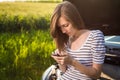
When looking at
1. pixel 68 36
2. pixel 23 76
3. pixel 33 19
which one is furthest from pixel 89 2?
pixel 33 19

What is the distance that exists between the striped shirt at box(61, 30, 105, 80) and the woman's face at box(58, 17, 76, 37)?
10 cm

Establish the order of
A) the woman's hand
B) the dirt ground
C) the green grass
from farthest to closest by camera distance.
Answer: the green grass < the dirt ground < the woman's hand

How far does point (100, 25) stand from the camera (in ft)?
11.0

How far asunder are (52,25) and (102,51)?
0.33m

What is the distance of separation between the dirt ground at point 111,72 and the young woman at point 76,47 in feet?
1.93

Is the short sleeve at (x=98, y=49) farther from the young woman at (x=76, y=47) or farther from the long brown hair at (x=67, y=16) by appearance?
the long brown hair at (x=67, y=16)

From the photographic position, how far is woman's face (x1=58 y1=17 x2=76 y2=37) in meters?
1.91

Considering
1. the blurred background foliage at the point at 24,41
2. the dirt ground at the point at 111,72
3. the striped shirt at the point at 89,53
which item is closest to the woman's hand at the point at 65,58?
the striped shirt at the point at 89,53

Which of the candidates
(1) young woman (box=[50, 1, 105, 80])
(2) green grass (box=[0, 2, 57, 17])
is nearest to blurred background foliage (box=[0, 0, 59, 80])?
(2) green grass (box=[0, 2, 57, 17])

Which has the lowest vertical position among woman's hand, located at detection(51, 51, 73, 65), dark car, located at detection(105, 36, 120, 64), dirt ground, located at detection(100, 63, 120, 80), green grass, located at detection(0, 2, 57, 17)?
dirt ground, located at detection(100, 63, 120, 80)

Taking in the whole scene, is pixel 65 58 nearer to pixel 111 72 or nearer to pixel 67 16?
pixel 67 16

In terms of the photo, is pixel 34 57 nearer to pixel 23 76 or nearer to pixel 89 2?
pixel 23 76

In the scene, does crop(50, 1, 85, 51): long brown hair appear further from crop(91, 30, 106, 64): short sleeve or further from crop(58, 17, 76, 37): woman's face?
crop(91, 30, 106, 64): short sleeve

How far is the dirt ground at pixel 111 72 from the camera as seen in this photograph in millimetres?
2502
